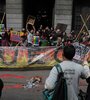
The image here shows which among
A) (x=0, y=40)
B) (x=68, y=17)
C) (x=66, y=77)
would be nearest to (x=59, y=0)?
(x=68, y=17)

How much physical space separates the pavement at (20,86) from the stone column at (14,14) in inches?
511

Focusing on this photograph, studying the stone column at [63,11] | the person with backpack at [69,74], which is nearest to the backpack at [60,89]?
the person with backpack at [69,74]

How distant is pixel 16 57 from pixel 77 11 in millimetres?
13815

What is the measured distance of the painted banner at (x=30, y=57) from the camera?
13.6m

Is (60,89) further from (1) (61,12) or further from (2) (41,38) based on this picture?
(1) (61,12)

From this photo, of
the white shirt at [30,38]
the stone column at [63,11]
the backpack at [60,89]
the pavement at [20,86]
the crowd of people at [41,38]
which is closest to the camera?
the backpack at [60,89]

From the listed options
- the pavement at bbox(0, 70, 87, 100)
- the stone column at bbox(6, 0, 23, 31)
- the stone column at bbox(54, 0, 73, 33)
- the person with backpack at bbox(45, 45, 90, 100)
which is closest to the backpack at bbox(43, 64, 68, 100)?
the person with backpack at bbox(45, 45, 90, 100)

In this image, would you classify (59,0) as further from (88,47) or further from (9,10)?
(88,47)

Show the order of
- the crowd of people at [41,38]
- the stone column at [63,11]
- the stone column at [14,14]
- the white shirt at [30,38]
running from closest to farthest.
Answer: the crowd of people at [41,38] < the white shirt at [30,38] < the stone column at [63,11] < the stone column at [14,14]

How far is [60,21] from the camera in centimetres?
2569

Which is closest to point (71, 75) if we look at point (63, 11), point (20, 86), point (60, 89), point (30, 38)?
point (60, 89)

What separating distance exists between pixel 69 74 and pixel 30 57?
9.16 metres

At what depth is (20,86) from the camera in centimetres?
1063

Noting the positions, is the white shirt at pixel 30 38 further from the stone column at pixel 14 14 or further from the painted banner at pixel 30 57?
the stone column at pixel 14 14
